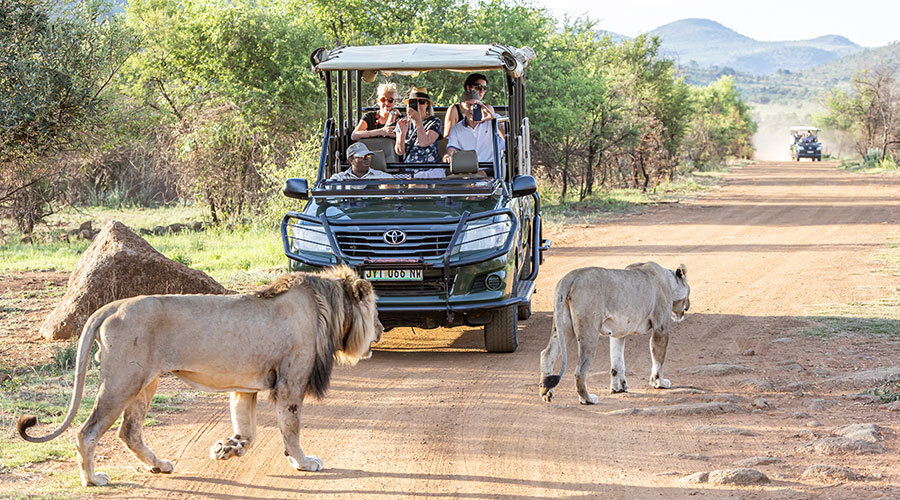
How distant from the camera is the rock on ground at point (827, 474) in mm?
5301

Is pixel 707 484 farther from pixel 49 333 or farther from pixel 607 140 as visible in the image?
pixel 607 140

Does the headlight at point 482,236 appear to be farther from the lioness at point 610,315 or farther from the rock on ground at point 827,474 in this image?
the rock on ground at point 827,474

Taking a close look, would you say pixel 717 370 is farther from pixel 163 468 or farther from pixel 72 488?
pixel 72 488

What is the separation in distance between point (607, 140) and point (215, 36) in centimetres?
1249

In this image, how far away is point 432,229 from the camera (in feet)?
26.7

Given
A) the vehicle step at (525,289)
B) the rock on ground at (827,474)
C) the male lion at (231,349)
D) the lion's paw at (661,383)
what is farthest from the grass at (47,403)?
the rock on ground at (827,474)

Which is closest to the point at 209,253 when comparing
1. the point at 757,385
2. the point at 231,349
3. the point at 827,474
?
the point at 757,385

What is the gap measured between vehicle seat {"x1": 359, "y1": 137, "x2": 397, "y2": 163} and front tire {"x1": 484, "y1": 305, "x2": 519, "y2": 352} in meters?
2.45

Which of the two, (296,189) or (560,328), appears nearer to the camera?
(560,328)

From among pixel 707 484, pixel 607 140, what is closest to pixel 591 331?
pixel 707 484

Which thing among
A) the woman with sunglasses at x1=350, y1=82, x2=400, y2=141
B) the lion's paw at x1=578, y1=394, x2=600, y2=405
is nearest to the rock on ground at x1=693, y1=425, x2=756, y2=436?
the lion's paw at x1=578, y1=394, x2=600, y2=405

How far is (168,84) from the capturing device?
23219 millimetres

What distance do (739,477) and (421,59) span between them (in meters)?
5.41

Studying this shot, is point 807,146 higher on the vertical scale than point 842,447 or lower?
lower
